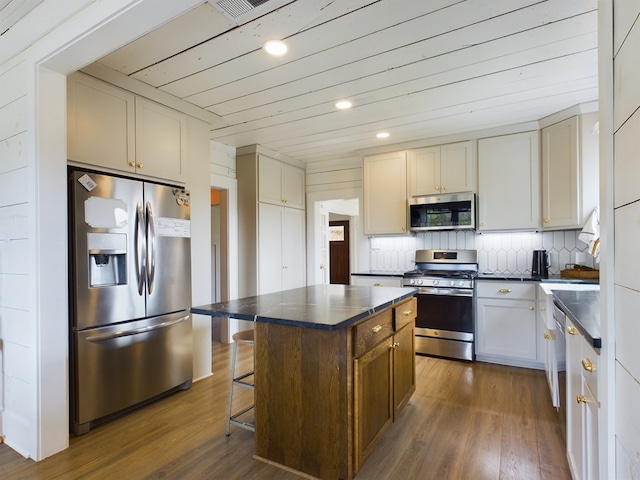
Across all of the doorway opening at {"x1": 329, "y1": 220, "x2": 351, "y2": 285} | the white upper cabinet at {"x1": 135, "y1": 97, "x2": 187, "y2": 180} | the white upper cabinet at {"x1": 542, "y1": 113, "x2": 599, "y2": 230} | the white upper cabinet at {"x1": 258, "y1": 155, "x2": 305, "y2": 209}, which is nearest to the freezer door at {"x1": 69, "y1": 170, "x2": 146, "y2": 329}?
the white upper cabinet at {"x1": 135, "y1": 97, "x2": 187, "y2": 180}

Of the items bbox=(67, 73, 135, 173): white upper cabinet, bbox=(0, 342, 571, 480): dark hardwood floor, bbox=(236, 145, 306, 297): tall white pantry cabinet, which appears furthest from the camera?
bbox=(236, 145, 306, 297): tall white pantry cabinet

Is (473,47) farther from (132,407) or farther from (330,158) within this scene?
(132,407)

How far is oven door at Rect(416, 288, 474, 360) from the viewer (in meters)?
3.62

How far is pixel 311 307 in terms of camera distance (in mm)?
1966

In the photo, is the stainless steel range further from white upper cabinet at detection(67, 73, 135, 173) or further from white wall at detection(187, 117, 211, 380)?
white upper cabinet at detection(67, 73, 135, 173)

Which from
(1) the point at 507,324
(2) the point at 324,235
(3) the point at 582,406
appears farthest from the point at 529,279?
(2) the point at 324,235

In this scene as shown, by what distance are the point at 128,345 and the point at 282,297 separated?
46.3 inches

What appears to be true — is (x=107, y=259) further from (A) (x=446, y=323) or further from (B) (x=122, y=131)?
(A) (x=446, y=323)

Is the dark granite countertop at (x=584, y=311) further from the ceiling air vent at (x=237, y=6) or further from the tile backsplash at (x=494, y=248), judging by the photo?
the ceiling air vent at (x=237, y=6)

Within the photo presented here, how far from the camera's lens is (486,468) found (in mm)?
1908

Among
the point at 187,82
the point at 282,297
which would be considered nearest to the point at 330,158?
the point at 187,82

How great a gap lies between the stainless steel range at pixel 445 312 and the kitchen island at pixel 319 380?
1790 millimetres

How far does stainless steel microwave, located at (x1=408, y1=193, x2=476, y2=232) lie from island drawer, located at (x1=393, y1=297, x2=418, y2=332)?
5.27 feet

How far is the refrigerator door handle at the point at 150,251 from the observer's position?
8.57 ft
